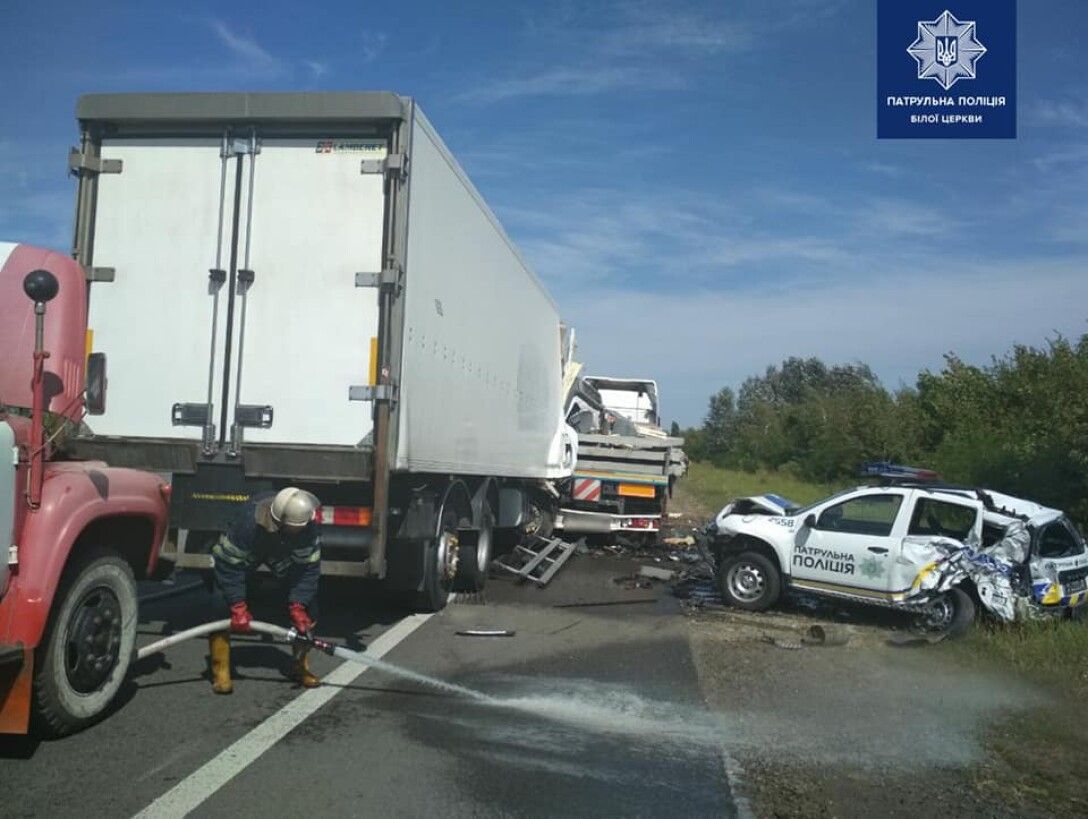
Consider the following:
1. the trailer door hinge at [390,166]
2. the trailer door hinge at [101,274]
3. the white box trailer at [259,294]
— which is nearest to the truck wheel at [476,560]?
the white box trailer at [259,294]

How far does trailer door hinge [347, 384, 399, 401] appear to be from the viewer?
23.6 feet

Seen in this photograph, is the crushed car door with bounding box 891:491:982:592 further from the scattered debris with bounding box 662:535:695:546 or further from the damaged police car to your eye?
the scattered debris with bounding box 662:535:695:546

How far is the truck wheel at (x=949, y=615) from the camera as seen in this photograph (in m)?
9.23

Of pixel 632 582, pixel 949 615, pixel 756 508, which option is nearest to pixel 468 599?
pixel 632 582

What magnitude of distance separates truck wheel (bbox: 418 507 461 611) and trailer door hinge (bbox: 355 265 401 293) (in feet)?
8.67

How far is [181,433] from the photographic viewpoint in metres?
7.39

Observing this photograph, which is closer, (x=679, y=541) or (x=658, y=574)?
(x=658, y=574)

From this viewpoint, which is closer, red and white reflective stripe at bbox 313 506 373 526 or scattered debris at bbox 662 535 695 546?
red and white reflective stripe at bbox 313 506 373 526

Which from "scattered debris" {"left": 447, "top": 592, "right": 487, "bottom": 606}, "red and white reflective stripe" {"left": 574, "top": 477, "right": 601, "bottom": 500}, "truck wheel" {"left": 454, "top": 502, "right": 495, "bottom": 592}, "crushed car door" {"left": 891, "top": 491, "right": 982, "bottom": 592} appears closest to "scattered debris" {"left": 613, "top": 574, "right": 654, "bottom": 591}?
"truck wheel" {"left": 454, "top": 502, "right": 495, "bottom": 592}

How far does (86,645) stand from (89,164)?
4030 mm

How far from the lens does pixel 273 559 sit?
668cm

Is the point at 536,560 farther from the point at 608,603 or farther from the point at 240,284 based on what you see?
the point at 240,284

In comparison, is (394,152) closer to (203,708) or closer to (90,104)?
(90,104)

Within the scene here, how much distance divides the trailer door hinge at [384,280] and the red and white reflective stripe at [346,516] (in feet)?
5.50
